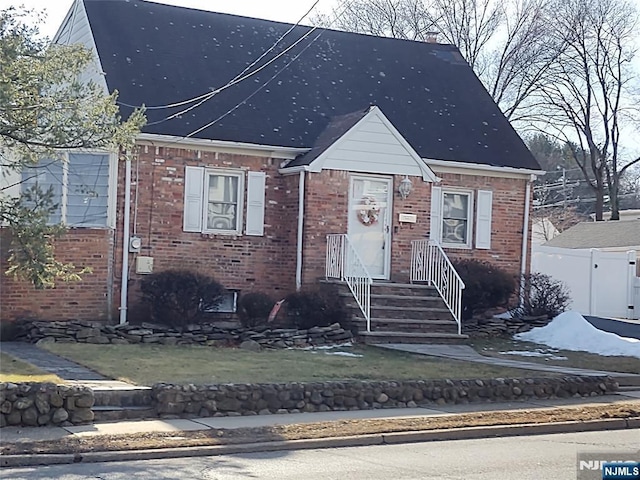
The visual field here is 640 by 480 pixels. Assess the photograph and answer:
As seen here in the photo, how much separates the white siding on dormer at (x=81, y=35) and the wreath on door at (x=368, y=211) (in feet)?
20.4

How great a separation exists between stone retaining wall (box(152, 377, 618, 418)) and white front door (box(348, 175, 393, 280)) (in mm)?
7844

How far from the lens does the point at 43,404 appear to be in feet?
38.6

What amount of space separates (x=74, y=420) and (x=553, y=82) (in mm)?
36162

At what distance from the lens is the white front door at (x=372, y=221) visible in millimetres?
22766

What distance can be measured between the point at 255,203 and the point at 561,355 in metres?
7.49

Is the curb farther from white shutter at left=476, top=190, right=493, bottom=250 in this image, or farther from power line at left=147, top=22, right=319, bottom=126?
white shutter at left=476, top=190, right=493, bottom=250

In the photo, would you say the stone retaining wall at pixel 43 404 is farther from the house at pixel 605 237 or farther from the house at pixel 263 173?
the house at pixel 605 237

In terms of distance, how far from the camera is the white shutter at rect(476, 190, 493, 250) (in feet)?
82.3

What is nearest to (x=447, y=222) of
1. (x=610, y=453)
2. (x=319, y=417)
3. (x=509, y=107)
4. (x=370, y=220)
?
(x=370, y=220)

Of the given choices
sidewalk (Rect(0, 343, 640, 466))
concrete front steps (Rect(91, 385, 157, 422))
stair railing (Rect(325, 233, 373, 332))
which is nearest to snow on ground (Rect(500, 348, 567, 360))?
sidewalk (Rect(0, 343, 640, 466))

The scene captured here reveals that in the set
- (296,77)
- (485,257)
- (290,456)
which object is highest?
(296,77)

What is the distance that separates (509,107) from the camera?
146 ft

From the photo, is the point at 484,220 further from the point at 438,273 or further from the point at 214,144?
the point at 214,144

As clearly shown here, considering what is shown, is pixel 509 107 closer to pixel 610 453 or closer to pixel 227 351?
pixel 227 351
